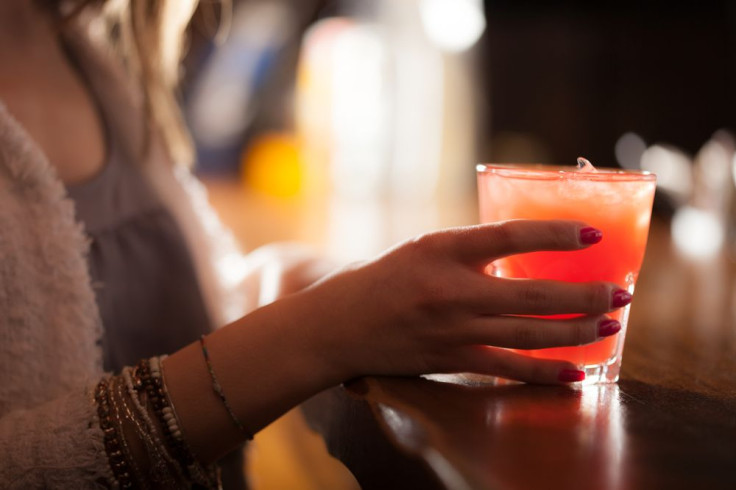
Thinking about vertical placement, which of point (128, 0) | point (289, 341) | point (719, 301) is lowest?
point (719, 301)

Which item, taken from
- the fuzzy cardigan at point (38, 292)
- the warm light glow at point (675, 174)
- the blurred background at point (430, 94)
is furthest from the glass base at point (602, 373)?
the blurred background at point (430, 94)

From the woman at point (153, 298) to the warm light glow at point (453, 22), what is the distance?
3291 millimetres

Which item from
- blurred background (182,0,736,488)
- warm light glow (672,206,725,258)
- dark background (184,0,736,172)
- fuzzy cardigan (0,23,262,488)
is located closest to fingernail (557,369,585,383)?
fuzzy cardigan (0,23,262,488)

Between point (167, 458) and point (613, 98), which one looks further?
point (613, 98)

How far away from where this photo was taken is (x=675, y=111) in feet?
11.0

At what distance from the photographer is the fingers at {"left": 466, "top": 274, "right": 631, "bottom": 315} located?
1.72 feet

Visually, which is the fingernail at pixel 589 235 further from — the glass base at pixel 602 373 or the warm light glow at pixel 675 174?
the warm light glow at pixel 675 174

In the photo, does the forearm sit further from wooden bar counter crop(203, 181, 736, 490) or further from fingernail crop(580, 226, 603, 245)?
fingernail crop(580, 226, 603, 245)

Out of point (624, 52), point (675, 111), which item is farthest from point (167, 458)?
point (624, 52)

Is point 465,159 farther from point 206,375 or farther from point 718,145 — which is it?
point 206,375

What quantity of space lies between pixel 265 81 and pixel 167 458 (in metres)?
4.21

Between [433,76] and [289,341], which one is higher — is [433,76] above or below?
above

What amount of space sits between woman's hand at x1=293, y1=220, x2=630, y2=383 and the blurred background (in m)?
2.19

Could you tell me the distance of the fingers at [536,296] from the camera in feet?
1.72
